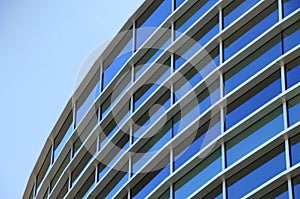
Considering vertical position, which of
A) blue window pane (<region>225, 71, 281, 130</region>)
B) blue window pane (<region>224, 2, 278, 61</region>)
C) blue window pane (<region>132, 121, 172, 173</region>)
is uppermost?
blue window pane (<region>224, 2, 278, 61</region>)

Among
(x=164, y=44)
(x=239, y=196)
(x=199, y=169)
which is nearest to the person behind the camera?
(x=239, y=196)

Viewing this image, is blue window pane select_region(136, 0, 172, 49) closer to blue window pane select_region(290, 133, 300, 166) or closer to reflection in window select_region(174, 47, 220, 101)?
reflection in window select_region(174, 47, 220, 101)

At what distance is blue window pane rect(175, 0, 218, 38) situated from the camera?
37812mm

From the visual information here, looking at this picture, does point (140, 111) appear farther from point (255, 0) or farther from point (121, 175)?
point (255, 0)

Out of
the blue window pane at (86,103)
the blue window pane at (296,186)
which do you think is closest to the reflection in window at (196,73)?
the blue window pane at (296,186)

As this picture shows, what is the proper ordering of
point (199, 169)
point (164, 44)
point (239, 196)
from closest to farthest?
point (239, 196), point (199, 169), point (164, 44)

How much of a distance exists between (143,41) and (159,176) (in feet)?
18.6

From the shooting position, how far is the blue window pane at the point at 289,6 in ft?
110

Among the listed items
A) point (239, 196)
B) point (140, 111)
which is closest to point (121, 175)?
point (140, 111)

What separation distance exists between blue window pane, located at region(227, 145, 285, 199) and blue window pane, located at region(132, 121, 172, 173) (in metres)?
4.13

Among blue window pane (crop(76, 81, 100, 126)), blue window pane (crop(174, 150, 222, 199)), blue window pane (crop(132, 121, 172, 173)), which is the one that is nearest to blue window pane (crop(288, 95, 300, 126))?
blue window pane (crop(174, 150, 222, 199))

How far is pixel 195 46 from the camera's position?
37.3 meters

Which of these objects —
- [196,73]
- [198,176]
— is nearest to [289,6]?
[196,73]

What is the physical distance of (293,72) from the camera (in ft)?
108
